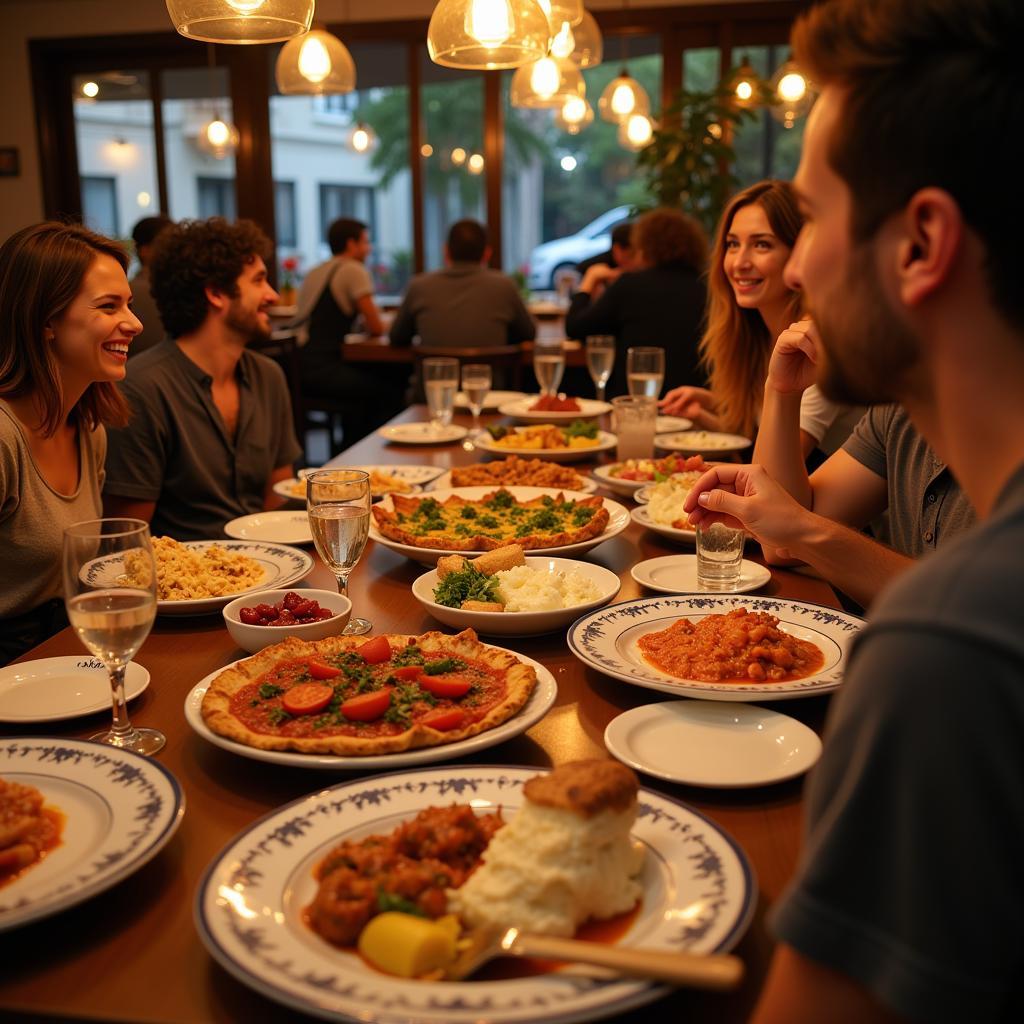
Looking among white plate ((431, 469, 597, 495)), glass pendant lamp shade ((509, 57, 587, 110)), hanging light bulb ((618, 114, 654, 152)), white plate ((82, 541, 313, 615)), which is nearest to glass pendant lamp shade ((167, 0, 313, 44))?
white plate ((82, 541, 313, 615))

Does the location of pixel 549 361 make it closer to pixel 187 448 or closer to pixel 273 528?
pixel 187 448

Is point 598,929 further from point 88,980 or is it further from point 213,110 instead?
point 213,110

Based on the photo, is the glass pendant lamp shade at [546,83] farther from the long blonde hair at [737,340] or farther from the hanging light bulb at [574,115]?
the hanging light bulb at [574,115]

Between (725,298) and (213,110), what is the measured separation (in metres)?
6.95

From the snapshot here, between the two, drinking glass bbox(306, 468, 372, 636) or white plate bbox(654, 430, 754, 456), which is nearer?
drinking glass bbox(306, 468, 372, 636)

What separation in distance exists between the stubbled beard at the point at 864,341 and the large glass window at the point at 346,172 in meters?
8.84

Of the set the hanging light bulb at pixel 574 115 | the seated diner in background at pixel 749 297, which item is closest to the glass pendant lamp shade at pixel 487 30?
the seated diner in background at pixel 749 297

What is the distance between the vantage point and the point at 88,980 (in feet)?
3.11

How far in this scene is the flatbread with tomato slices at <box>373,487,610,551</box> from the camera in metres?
2.16

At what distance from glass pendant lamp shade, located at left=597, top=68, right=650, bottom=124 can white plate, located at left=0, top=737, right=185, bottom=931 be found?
6.36 metres

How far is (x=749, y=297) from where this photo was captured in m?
3.36

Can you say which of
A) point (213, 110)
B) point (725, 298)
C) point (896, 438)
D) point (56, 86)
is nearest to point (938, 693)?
point (896, 438)

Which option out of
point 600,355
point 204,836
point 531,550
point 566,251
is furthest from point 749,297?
point 566,251

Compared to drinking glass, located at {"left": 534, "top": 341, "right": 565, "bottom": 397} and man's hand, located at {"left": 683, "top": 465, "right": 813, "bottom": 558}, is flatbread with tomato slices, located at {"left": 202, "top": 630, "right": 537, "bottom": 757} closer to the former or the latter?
man's hand, located at {"left": 683, "top": 465, "right": 813, "bottom": 558}
